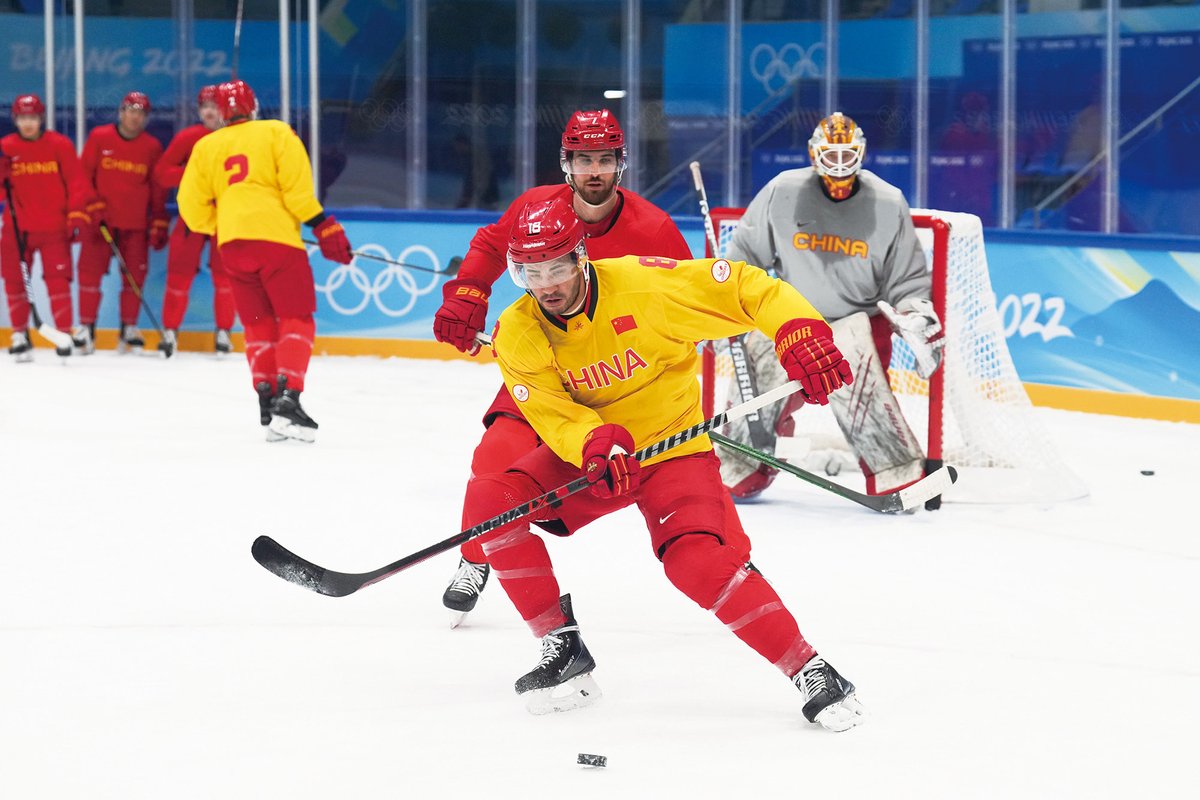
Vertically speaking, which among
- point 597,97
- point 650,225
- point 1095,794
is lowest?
point 1095,794

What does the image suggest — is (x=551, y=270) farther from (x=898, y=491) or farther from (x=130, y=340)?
(x=130, y=340)

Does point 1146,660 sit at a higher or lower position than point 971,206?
lower

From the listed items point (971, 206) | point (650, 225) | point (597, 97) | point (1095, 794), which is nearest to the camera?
point (1095, 794)

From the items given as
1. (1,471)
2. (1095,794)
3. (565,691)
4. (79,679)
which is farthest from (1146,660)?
(1,471)

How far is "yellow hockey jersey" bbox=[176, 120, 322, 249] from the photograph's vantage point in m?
5.61

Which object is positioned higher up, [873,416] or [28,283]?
[28,283]

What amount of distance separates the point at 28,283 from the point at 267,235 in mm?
2980

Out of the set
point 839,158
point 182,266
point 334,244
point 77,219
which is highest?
point 839,158

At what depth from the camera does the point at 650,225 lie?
3.36 metres

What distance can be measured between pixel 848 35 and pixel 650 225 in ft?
18.0

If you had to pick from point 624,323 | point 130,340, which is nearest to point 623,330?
point 624,323

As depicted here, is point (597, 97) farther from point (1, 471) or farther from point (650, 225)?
point (650, 225)

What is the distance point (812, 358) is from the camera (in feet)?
8.41

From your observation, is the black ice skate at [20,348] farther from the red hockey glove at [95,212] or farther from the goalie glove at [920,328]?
the goalie glove at [920,328]
